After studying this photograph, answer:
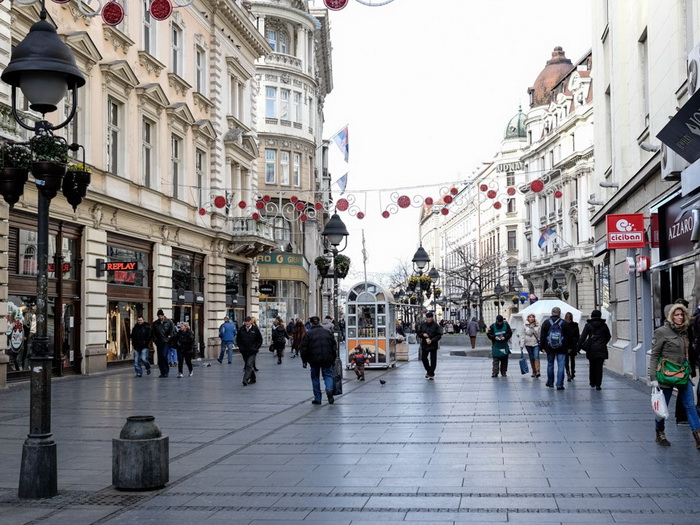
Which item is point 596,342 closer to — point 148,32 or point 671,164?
point 671,164

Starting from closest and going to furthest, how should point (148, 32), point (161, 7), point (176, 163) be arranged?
point (161, 7)
point (148, 32)
point (176, 163)

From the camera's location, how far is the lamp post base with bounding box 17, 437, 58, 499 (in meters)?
8.21

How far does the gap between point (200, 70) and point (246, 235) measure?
717cm

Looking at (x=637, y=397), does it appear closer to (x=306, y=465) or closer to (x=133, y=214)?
(x=306, y=465)

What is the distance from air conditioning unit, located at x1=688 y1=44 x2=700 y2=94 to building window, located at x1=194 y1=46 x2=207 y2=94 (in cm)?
2370

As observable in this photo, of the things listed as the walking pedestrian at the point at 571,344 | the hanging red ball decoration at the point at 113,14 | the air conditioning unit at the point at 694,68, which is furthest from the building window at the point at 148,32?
the air conditioning unit at the point at 694,68

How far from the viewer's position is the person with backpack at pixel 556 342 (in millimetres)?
19391

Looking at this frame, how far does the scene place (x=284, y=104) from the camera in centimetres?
5450

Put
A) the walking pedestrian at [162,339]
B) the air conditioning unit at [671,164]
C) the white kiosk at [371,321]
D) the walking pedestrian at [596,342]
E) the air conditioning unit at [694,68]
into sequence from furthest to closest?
1. the white kiosk at [371,321]
2. the walking pedestrian at [162,339]
3. the walking pedestrian at [596,342]
4. the air conditioning unit at [671,164]
5. the air conditioning unit at [694,68]

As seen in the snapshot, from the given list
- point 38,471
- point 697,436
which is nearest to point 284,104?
point 697,436

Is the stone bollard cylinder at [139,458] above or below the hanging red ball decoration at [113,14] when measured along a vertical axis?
below

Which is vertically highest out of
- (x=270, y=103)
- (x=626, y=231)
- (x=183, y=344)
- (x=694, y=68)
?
(x=270, y=103)

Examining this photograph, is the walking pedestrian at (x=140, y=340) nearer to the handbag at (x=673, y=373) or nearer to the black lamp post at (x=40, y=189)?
the black lamp post at (x=40, y=189)

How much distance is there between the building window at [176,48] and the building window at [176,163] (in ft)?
8.14
